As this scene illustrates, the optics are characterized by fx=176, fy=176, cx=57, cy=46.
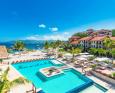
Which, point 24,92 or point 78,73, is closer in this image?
point 24,92

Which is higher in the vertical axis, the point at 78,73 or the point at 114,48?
the point at 114,48

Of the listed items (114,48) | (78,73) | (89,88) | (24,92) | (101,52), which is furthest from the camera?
(101,52)

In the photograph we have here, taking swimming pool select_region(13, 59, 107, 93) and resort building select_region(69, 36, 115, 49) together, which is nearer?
swimming pool select_region(13, 59, 107, 93)

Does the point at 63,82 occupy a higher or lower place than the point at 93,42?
lower

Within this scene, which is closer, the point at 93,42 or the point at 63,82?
the point at 63,82

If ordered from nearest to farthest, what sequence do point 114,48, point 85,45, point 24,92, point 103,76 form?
point 24,92
point 103,76
point 114,48
point 85,45

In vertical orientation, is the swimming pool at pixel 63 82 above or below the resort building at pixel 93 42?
below

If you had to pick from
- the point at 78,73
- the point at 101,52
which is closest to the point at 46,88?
the point at 78,73

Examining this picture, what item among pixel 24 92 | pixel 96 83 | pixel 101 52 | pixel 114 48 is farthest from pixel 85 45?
pixel 24 92

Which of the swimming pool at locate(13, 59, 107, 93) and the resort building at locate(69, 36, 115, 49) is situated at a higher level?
the resort building at locate(69, 36, 115, 49)

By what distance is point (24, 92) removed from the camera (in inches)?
742

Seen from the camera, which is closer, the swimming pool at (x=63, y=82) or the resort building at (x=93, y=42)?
the swimming pool at (x=63, y=82)

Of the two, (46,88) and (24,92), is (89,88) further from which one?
(24,92)

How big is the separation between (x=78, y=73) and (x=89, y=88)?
619cm
